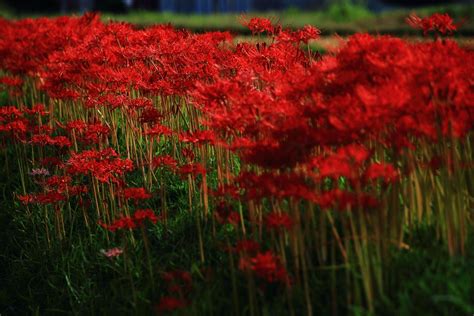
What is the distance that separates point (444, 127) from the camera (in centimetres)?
371

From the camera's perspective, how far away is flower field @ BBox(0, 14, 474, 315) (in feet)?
12.2

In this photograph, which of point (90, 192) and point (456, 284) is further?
point (90, 192)

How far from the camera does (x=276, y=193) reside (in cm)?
373

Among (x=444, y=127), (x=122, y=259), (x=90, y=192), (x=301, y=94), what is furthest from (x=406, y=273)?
(x=90, y=192)

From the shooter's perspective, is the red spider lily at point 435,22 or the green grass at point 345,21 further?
the green grass at point 345,21

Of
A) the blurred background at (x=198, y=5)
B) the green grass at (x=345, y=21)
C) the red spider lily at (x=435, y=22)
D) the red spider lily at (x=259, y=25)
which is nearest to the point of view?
the red spider lily at (x=435, y=22)

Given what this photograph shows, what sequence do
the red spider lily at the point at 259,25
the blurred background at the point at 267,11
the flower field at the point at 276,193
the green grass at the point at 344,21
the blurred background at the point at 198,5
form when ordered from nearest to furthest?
the flower field at the point at 276,193 < the red spider lily at the point at 259,25 < the green grass at the point at 344,21 < the blurred background at the point at 267,11 < the blurred background at the point at 198,5

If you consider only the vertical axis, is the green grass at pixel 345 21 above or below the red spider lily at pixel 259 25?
below

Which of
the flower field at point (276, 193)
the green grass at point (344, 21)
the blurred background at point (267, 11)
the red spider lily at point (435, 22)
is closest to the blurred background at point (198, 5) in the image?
the blurred background at point (267, 11)

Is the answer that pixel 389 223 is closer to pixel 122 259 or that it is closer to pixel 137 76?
pixel 122 259

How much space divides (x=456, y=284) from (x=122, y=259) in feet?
8.39

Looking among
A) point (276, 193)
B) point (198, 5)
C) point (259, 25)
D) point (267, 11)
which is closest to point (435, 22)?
point (276, 193)

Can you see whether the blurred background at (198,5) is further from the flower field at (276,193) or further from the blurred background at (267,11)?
the flower field at (276,193)

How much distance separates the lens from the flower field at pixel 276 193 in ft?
12.2
